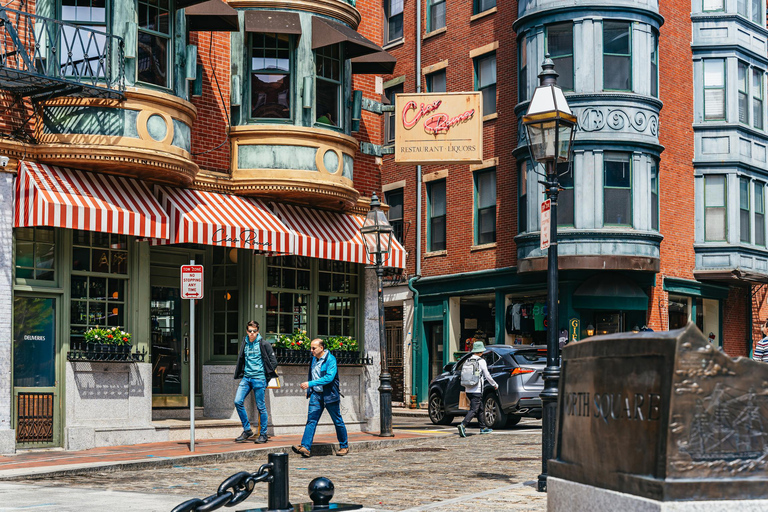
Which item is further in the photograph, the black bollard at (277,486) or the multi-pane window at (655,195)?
the multi-pane window at (655,195)

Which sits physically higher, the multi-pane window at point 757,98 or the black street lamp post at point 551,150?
the multi-pane window at point 757,98

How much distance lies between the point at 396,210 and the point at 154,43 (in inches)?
706

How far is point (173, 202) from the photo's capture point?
17203 mm

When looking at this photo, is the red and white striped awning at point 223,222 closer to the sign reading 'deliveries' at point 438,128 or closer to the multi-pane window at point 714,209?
the sign reading 'deliveries' at point 438,128

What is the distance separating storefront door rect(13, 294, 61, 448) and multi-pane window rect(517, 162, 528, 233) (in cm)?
1498

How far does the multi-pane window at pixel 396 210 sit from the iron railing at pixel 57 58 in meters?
18.3

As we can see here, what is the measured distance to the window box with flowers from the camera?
61.3 feet

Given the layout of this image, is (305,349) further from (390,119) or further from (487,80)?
(390,119)

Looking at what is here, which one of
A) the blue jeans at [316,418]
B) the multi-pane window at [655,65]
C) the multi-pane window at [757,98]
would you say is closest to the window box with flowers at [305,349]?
the blue jeans at [316,418]

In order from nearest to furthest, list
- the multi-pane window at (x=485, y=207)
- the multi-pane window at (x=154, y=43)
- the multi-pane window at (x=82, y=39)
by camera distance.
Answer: the multi-pane window at (x=82, y=39) < the multi-pane window at (x=154, y=43) < the multi-pane window at (x=485, y=207)

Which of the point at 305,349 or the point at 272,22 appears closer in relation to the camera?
the point at 272,22

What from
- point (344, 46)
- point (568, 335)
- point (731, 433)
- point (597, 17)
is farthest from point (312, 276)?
point (731, 433)

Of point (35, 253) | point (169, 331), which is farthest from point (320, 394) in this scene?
point (35, 253)

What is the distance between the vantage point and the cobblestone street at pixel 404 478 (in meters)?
10.4
